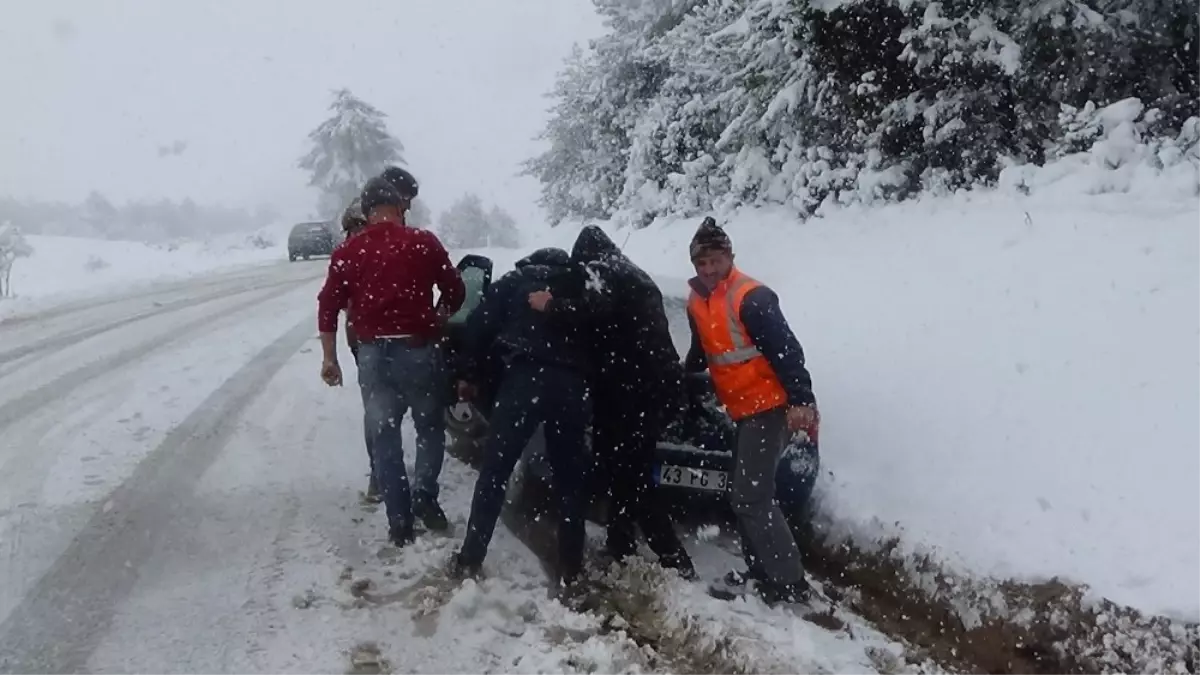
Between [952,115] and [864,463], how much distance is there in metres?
5.26

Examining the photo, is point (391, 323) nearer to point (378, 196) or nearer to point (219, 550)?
point (378, 196)

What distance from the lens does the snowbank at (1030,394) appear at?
159 inches

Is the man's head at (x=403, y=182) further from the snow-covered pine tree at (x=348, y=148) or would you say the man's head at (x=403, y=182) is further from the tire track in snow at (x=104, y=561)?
the snow-covered pine tree at (x=348, y=148)

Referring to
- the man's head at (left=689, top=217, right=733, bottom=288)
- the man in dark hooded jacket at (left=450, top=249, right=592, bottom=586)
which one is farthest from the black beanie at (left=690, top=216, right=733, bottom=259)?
the man in dark hooded jacket at (left=450, top=249, right=592, bottom=586)

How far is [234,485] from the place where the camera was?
5.48m

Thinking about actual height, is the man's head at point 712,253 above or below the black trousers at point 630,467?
above

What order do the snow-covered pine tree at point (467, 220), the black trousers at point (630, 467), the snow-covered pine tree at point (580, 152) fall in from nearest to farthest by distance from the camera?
the black trousers at point (630, 467)
the snow-covered pine tree at point (580, 152)
the snow-covered pine tree at point (467, 220)

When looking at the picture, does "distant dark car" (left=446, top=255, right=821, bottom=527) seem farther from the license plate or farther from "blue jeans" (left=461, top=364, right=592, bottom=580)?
"blue jeans" (left=461, top=364, right=592, bottom=580)

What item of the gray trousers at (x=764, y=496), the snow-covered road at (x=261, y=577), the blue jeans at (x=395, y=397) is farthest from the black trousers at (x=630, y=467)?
the blue jeans at (x=395, y=397)

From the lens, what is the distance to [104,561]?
4.35 meters

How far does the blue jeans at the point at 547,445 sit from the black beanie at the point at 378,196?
1.18 meters

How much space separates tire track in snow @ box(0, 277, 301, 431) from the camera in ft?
22.9

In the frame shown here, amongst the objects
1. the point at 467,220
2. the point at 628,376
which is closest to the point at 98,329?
the point at 628,376

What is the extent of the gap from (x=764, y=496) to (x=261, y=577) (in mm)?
Result: 2456
